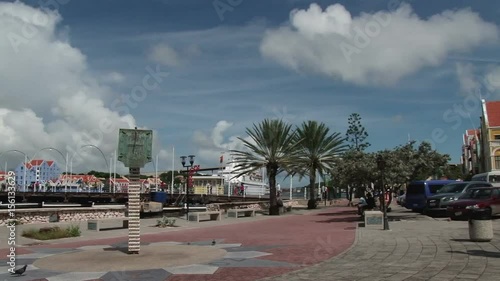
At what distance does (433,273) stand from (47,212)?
20.4 meters

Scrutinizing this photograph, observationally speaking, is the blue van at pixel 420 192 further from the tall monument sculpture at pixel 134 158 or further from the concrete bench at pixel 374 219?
the tall monument sculpture at pixel 134 158

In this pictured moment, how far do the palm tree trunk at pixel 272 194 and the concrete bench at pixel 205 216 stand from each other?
264 inches

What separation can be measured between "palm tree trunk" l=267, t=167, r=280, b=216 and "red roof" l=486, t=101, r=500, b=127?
39.1m

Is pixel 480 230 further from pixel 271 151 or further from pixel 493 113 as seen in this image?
pixel 493 113

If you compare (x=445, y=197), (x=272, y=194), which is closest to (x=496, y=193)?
(x=445, y=197)

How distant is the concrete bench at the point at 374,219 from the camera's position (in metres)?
18.9

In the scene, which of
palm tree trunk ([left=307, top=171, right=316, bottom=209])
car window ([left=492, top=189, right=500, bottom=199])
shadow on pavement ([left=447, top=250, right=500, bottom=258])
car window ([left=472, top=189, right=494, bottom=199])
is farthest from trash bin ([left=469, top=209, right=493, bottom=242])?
palm tree trunk ([left=307, top=171, right=316, bottom=209])

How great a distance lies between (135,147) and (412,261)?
295 inches

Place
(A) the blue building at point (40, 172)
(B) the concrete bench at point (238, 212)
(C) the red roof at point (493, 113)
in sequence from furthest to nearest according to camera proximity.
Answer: (A) the blue building at point (40, 172), (C) the red roof at point (493, 113), (B) the concrete bench at point (238, 212)

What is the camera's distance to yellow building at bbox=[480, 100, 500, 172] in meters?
60.5

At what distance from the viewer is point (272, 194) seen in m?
35.4

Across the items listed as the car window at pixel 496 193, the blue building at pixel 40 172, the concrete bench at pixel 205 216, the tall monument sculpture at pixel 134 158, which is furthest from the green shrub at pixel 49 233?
the blue building at pixel 40 172

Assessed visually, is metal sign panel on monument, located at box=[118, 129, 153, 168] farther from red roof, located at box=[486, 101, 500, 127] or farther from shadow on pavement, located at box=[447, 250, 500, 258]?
red roof, located at box=[486, 101, 500, 127]

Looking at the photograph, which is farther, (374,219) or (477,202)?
(477,202)
